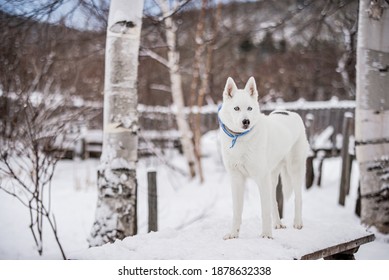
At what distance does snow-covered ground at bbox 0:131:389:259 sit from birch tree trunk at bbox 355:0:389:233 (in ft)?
0.79

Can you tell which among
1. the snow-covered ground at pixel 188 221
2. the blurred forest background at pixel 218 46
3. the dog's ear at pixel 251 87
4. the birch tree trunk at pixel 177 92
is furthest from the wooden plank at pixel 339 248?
the birch tree trunk at pixel 177 92

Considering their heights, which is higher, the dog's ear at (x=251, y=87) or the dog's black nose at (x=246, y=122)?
the dog's ear at (x=251, y=87)

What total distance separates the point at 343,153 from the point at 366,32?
3.71 feet

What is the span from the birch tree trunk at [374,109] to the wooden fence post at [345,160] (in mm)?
538

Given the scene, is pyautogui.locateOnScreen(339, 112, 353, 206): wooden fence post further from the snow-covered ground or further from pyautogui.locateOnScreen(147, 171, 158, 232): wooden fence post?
pyautogui.locateOnScreen(147, 171, 158, 232): wooden fence post

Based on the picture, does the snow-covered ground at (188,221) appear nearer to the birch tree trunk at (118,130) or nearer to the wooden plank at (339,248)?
the wooden plank at (339,248)

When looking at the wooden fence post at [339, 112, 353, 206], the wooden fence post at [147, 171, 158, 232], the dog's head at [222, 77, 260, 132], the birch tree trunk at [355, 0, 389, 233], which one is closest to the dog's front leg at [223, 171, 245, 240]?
the dog's head at [222, 77, 260, 132]

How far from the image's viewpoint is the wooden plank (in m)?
1.93

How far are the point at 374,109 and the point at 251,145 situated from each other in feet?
3.77

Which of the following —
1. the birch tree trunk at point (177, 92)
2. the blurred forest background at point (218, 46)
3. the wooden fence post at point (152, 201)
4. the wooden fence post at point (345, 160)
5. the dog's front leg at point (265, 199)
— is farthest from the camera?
the birch tree trunk at point (177, 92)

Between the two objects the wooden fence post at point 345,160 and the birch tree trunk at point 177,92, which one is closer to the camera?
the wooden fence post at point 345,160

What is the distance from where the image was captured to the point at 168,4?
3.84 metres

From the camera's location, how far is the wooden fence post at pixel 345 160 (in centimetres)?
316
